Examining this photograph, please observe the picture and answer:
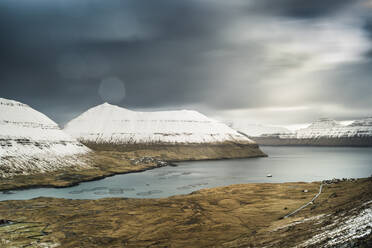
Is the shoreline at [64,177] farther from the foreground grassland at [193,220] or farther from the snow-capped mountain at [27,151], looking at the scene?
the foreground grassland at [193,220]

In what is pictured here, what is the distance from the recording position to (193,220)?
193 ft

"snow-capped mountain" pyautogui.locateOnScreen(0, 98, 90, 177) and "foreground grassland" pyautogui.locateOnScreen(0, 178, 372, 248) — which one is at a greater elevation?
"snow-capped mountain" pyautogui.locateOnScreen(0, 98, 90, 177)

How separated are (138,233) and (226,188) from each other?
162ft

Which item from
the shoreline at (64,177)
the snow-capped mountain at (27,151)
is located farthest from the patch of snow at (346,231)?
the snow-capped mountain at (27,151)

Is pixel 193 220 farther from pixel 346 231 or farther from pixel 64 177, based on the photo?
pixel 64 177

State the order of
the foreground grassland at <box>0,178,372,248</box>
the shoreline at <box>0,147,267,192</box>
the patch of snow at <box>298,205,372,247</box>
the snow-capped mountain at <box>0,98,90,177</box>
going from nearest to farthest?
the patch of snow at <box>298,205,372,247</box> → the foreground grassland at <box>0,178,372,248</box> → the shoreline at <box>0,147,267,192</box> → the snow-capped mountain at <box>0,98,90,177</box>

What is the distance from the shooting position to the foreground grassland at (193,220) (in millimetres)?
36906

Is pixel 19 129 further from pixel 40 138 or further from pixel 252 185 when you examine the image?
pixel 252 185

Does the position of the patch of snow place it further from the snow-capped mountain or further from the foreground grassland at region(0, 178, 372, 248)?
the snow-capped mountain

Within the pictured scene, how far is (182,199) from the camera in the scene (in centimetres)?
8156

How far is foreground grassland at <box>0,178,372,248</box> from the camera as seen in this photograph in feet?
121

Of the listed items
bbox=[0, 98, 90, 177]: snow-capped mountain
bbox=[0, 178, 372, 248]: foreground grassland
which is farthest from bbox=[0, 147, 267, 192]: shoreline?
bbox=[0, 178, 372, 248]: foreground grassland

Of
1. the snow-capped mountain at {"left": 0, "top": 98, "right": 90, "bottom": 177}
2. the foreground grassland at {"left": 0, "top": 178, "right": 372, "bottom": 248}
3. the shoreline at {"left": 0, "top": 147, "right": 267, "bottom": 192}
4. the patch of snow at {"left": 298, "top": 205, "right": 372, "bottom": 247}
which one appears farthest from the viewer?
the snow-capped mountain at {"left": 0, "top": 98, "right": 90, "bottom": 177}

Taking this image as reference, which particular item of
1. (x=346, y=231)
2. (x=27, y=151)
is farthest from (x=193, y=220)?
(x=27, y=151)
